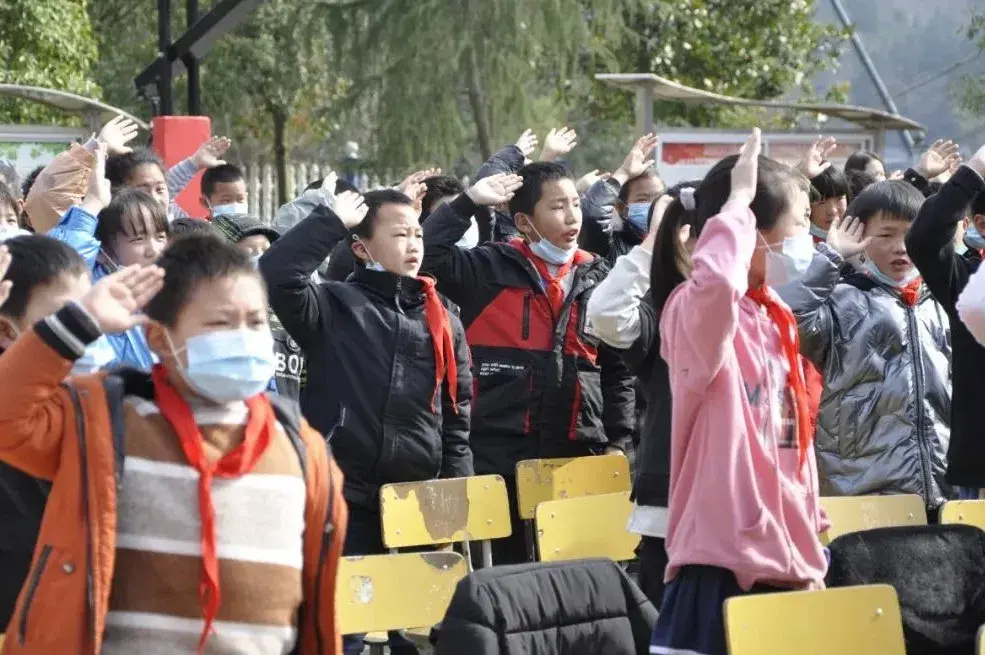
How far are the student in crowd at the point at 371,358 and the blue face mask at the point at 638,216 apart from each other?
2374mm

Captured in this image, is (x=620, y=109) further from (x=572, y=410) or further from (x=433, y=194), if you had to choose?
(x=572, y=410)

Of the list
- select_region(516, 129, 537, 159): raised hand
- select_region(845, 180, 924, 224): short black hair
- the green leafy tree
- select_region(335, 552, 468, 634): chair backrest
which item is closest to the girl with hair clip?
select_region(335, 552, 468, 634): chair backrest

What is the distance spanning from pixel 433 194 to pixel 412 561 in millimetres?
4326

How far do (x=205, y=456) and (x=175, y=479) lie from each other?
7 cm

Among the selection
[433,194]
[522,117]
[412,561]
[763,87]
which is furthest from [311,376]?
[522,117]

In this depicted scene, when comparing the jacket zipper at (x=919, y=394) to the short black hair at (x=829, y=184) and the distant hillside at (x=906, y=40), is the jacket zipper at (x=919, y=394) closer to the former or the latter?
the short black hair at (x=829, y=184)

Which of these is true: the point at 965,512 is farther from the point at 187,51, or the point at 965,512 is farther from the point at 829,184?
the point at 187,51

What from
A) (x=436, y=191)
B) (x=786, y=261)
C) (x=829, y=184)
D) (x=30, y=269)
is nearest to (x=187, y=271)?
(x=30, y=269)

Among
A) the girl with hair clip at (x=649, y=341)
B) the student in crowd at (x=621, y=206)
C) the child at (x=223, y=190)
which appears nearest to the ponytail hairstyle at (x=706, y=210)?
the girl with hair clip at (x=649, y=341)

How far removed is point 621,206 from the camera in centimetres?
838

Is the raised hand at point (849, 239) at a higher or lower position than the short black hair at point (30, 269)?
higher

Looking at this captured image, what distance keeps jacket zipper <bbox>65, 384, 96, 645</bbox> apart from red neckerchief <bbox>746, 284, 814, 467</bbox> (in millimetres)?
1766

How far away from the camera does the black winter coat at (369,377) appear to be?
5.55 metres

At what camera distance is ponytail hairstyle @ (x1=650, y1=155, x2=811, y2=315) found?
4203 mm
